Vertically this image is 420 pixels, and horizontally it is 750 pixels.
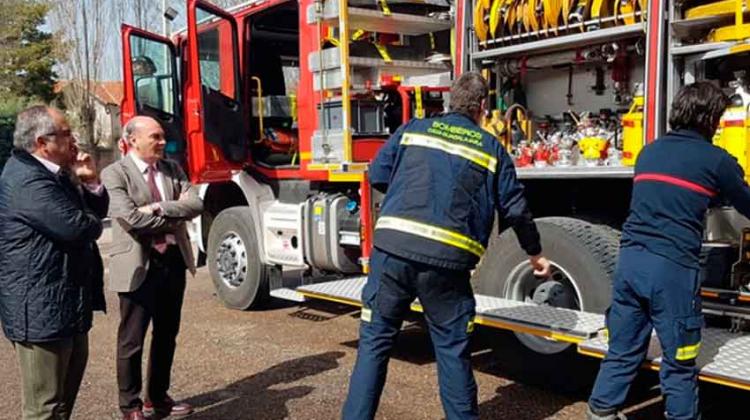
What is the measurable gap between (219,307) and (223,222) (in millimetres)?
834

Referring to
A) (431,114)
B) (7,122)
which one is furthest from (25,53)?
(431,114)

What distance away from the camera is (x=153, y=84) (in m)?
7.37

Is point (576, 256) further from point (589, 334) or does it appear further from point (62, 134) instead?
point (62, 134)

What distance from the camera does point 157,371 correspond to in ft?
14.5

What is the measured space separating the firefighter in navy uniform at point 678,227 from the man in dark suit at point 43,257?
2.35m

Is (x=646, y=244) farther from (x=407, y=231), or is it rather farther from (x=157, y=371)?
(x=157, y=371)

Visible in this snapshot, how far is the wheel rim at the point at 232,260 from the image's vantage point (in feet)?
24.5

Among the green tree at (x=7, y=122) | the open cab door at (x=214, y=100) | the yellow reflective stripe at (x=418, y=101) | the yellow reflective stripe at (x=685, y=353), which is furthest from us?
the green tree at (x=7, y=122)

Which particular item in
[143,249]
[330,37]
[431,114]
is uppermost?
[330,37]

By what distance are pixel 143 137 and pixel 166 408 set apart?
1515mm

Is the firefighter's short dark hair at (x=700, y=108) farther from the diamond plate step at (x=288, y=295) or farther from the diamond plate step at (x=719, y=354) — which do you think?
the diamond plate step at (x=288, y=295)

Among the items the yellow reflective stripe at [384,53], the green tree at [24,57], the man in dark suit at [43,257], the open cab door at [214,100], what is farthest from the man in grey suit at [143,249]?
the green tree at [24,57]

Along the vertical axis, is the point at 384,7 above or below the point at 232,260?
above

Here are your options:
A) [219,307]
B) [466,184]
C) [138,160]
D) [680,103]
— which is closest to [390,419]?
[466,184]
